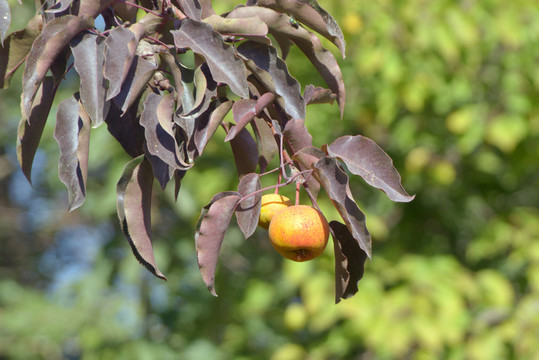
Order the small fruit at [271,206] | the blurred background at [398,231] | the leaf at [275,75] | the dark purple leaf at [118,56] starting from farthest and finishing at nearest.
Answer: the blurred background at [398,231]
the small fruit at [271,206]
the leaf at [275,75]
the dark purple leaf at [118,56]

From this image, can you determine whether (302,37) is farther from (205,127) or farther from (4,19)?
(4,19)

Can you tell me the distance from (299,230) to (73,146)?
342mm

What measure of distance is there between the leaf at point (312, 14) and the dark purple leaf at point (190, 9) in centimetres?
11

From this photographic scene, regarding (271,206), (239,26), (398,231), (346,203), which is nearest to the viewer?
(346,203)

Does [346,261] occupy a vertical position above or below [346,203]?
below

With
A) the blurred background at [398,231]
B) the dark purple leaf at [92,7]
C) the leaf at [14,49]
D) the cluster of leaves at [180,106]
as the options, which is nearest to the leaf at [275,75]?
the cluster of leaves at [180,106]

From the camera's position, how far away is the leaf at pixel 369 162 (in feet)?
3.29

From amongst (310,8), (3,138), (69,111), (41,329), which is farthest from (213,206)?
(3,138)

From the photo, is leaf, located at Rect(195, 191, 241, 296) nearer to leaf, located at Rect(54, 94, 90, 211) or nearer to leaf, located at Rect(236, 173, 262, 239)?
leaf, located at Rect(236, 173, 262, 239)

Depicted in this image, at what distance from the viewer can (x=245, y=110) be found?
3.38ft

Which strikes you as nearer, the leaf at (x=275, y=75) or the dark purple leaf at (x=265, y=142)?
the leaf at (x=275, y=75)

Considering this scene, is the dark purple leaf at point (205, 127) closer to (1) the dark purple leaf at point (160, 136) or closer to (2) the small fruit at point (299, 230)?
(1) the dark purple leaf at point (160, 136)

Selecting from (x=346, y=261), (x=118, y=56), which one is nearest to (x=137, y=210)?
(x=118, y=56)

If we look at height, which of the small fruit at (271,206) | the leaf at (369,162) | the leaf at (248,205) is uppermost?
the leaf at (369,162)
